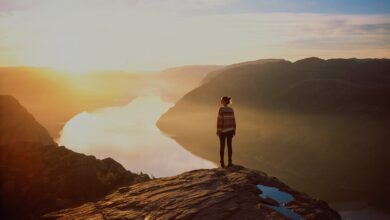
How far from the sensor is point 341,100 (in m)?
168

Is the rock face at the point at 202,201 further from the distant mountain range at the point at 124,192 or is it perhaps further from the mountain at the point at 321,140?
the mountain at the point at 321,140

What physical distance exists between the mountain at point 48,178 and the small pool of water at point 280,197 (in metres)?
Answer: 14.0

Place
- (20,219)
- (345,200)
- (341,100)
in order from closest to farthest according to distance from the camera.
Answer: (20,219) < (345,200) < (341,100)

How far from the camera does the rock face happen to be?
14.3 metres

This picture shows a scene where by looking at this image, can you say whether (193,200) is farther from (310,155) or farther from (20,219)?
(310,155)

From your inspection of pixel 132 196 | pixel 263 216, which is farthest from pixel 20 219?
pixel 263 216

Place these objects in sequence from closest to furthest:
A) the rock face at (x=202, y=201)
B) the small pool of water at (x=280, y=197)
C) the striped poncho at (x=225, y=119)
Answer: the small pool of water at (x=280, y=197), the rock face at (x=202, y=201), the striped poncho at (x=225, y=119)

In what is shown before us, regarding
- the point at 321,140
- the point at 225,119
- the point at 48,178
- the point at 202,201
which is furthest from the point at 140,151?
the point at 202,201

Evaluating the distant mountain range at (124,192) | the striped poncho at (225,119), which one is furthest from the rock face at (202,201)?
the striped poncho at (225,119)

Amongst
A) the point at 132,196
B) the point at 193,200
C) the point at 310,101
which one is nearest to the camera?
the point at 193,200

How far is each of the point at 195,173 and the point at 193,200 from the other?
173 inches

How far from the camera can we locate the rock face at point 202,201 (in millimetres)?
14258

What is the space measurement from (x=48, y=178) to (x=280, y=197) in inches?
715

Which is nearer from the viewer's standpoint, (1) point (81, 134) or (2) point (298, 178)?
(2) point (298, 178)
